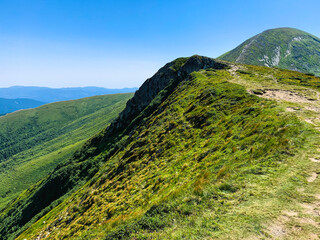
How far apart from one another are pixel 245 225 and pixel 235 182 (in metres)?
3.13

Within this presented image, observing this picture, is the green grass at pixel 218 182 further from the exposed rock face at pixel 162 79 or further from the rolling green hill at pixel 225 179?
the exposed rock face at pixel 162 79

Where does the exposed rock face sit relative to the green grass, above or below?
above

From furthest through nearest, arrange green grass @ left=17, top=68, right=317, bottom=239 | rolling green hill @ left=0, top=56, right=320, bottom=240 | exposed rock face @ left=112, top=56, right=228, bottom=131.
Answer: exposed rock face @ left=112, top=56, right=228, bottom=131
green grass @ left=17, top=68, right=317, bottom=239
rolling green hill @ left=0, top=56, right=320, bottom=240

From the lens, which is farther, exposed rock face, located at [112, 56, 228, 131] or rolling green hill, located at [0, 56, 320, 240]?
exposed rock face, located at [112, 56, 228, 131]

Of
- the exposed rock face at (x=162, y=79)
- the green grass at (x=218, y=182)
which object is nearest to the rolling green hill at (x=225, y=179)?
the green grass at (x=218, y=182)

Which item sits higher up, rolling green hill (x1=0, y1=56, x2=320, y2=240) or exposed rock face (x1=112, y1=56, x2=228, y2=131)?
exposed rock face (x1=112, y1=56, x2=228, y2=131)

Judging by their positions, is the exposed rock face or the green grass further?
the exposed rock face

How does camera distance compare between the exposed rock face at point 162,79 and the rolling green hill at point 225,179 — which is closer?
the rolling green hill at point 225,179

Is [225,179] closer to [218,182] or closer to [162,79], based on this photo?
[218,182]

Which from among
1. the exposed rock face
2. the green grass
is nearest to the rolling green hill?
the green grass

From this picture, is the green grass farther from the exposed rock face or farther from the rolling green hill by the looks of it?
the exposed rock face

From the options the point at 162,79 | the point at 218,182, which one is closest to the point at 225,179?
the point at 218,182

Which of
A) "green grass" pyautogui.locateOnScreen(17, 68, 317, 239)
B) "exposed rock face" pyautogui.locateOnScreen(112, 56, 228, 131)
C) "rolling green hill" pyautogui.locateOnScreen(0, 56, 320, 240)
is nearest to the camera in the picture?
"rolling green hill" pyautogui.locateOnScreen(0, 56, 320, 240)

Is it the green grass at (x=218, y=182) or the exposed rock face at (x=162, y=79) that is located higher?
the exposed rock face at (x=162, y=79)
